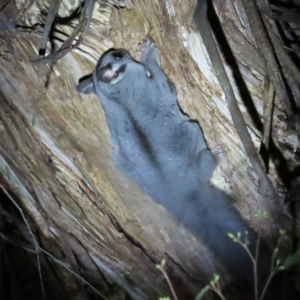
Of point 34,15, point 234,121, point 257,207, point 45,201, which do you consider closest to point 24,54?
point 34,15

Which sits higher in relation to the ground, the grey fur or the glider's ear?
the glider's ear

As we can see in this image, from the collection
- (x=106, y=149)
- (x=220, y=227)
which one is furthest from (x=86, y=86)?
(x=220, y=227)

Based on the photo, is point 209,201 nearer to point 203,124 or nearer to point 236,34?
point 203,124

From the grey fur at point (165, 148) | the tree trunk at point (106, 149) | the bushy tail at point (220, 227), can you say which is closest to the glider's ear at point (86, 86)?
the grey fur at point (165, 148)

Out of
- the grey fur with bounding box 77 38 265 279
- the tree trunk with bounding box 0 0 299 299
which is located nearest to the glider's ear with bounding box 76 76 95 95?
the grey fur with bounding box 77 38 265 279

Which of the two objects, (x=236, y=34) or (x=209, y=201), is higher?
(x=236, y=34)

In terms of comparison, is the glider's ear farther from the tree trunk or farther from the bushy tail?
the bushy tail

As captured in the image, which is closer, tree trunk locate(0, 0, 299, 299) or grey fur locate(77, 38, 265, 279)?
tree trunk locate(0, 0, 299, 299)
